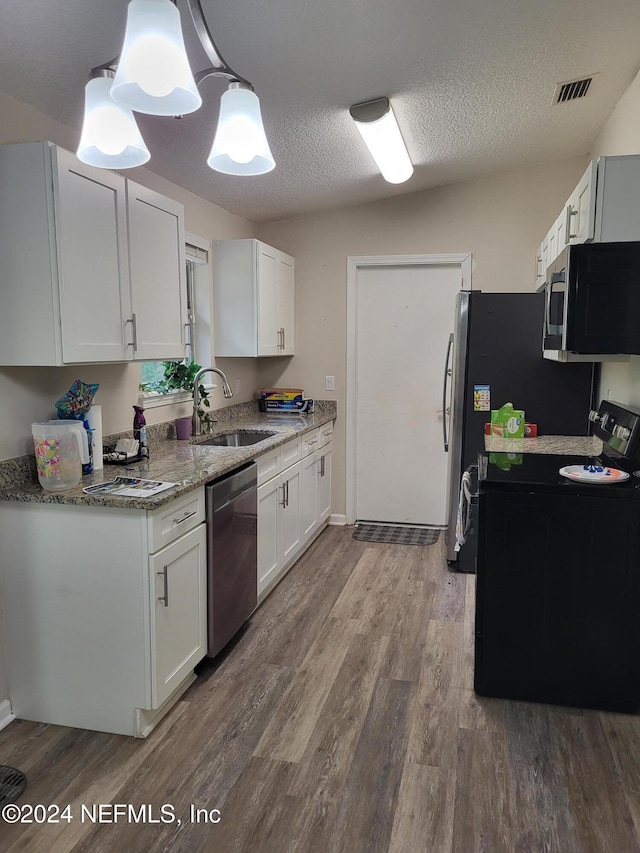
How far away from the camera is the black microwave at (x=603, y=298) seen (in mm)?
2262

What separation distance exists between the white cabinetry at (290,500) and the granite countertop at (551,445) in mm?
1156

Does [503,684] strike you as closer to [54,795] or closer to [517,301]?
[54,795]

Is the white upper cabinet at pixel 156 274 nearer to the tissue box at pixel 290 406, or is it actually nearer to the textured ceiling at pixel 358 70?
the textured ceiling at pixel 358 70

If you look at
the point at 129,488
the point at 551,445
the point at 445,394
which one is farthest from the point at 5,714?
the point at 445,394

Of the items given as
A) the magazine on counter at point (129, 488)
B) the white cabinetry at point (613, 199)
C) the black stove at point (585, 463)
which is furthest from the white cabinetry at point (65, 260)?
the white cabinetry at point (613, 199)

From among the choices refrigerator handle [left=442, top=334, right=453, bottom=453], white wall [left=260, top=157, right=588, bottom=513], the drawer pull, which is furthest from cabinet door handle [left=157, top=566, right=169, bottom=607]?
white wall [left=260, top=157, right=588, bottom=513]

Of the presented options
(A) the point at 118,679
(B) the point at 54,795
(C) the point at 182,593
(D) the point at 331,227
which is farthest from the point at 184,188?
(B) the point at 54,795

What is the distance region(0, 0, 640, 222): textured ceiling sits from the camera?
1.98 meters

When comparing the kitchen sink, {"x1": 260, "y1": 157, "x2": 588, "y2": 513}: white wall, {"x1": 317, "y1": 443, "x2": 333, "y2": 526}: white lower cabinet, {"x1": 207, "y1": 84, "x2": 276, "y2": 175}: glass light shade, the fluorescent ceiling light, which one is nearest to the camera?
{"x1": 207, "y1": 84, "x2": 276, "y2": 175}: glass light shade

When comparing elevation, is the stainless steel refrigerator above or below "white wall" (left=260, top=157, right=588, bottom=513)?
below

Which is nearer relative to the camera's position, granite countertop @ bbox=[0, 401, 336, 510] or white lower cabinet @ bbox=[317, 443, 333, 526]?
granite countertop @ bbox=[0, 401, 336, 510]

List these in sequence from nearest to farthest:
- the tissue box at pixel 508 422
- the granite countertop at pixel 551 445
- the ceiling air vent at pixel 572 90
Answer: the ceiling air vent at pixel 572 90, the granite countertop at pixel 551 445, the tissue box at pixel 508 422

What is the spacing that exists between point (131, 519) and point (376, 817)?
1223 mm

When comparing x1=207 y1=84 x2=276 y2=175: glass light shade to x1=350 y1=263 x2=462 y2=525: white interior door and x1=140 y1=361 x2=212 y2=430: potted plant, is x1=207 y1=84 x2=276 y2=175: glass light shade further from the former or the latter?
x1=350 y1=263 x2=462 y2=525: white interior door
